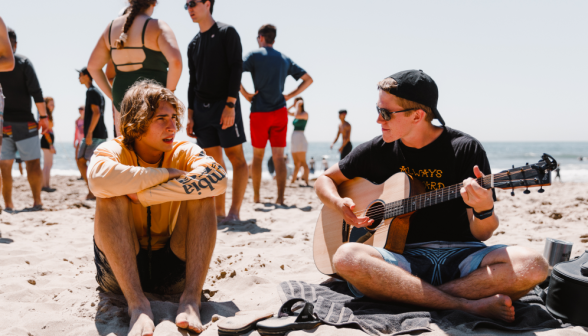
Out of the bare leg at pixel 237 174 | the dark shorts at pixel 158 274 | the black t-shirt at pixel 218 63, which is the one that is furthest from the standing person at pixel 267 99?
the dark shorts at pixel 158 274

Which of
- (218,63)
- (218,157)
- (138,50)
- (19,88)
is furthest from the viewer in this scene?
(19,88)

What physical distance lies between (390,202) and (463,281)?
0.59 m

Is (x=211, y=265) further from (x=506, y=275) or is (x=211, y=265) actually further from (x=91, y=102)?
(x=91, y=102)

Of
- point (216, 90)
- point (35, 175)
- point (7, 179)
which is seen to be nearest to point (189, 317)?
point (216, 90)

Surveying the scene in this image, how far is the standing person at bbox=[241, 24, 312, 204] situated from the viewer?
18.1ft

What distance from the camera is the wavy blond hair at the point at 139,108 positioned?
7.52 feet

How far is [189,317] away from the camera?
6.51 feet

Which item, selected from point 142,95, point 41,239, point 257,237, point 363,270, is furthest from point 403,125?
point 41,239

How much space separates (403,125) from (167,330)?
1.67 meters

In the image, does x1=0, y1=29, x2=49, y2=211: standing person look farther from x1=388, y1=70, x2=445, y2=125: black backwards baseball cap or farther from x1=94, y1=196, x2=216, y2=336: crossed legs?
x1=388, y1=70, x2=445, y2=125: black backwards baseball cap

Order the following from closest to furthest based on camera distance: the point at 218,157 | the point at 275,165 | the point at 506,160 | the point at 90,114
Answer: the point at 218,157, the point at 275,165, the point at 90,114, the point at 506,160

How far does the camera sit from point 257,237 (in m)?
3.82

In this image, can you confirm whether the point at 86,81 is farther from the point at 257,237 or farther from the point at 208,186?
the point at 208,186

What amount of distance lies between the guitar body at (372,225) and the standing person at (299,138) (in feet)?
20.3
